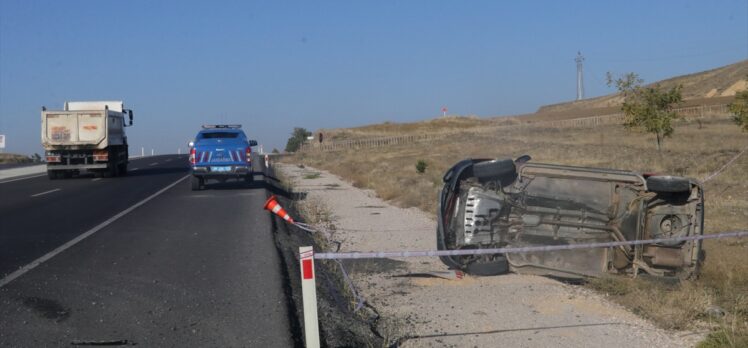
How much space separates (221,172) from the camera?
2497 cm

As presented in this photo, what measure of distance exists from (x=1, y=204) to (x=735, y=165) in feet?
71.1

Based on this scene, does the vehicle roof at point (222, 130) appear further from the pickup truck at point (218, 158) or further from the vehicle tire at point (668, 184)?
the vehicle tire at point (668, 184)

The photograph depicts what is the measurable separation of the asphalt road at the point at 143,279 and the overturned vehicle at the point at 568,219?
2.34 meters

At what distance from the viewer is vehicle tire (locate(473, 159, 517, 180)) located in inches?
358

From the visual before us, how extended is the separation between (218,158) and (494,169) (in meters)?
17.0

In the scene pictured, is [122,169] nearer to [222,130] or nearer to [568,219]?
[222,130]

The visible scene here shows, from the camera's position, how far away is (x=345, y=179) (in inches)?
1415

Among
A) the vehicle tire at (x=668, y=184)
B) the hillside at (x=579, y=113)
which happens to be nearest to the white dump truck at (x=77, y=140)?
the vehicle tire at (x=668, y=184)

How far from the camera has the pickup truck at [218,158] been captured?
24.8 m

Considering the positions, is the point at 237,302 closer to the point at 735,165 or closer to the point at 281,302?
the point at 281,302

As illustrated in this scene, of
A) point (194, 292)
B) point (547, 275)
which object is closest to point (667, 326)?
point (547, 275)

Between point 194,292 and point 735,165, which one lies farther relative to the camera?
point 735,165

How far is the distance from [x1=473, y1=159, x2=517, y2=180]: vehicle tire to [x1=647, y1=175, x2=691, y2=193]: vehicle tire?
1575 mm

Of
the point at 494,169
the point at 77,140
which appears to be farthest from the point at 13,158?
the point at 494,169
